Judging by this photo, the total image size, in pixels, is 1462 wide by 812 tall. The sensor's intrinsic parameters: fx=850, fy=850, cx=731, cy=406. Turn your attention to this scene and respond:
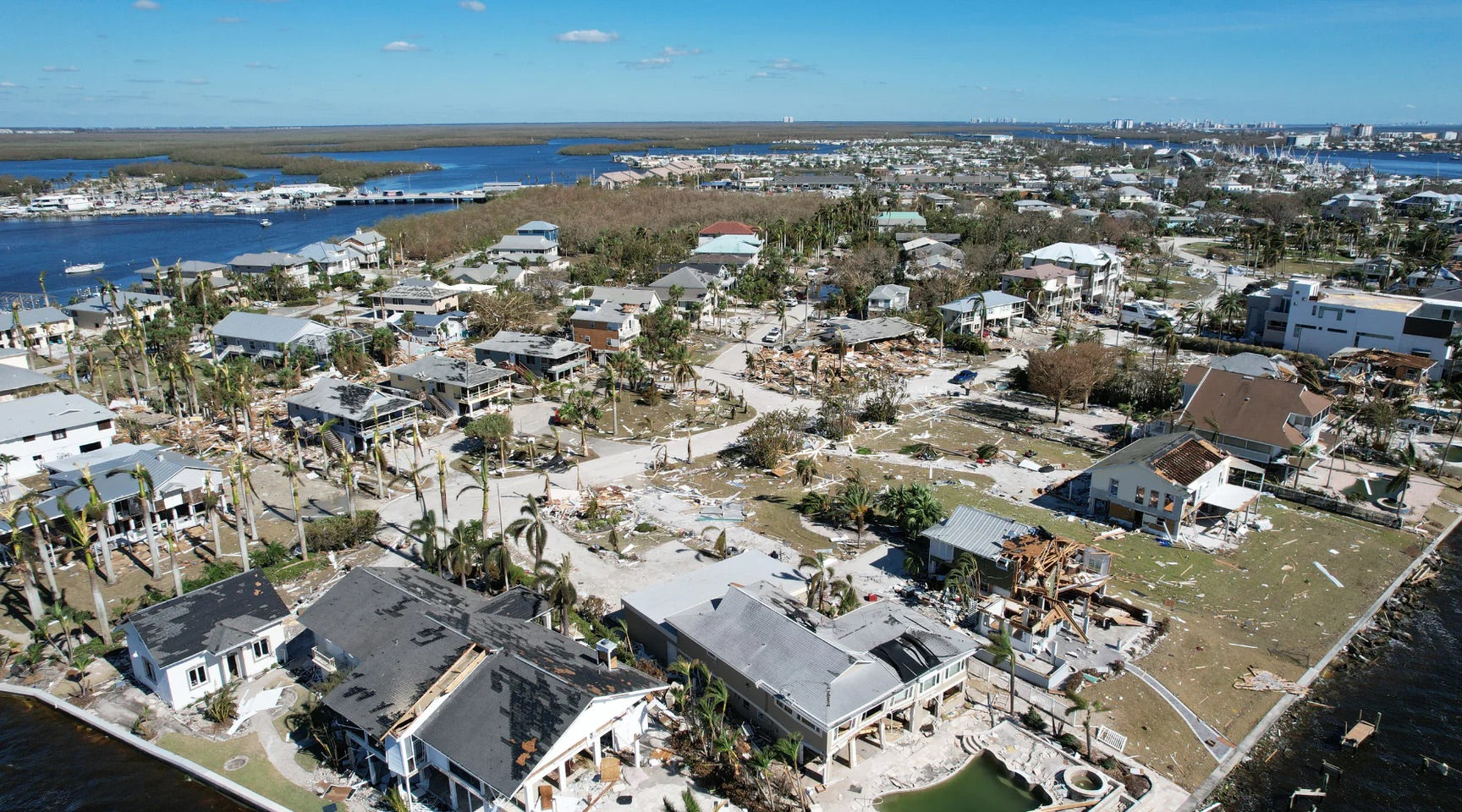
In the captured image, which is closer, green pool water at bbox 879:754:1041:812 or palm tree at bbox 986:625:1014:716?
green pool water at bbox 879:754:1041:812

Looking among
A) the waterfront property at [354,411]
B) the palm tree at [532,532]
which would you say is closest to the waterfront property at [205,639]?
the palm tree at [532,532]

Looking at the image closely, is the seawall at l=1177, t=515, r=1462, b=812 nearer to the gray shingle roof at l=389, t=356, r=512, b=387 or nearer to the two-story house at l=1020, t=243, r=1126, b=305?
the gray shingle roof at l=389, t=356, r=512, b=387

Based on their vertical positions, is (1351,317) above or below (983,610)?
above

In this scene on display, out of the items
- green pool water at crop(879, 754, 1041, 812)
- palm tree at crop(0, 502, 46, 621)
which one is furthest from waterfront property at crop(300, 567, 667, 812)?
palm tree at crop(0, 502, 46, 621)

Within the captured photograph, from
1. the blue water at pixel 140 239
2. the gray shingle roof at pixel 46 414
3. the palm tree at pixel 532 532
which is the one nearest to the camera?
the palm tree at pixel 532 532

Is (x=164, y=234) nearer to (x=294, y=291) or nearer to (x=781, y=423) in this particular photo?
(x=294, y=291)

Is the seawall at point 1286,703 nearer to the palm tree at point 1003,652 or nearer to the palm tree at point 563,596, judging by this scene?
the palm tree at point 1003,652

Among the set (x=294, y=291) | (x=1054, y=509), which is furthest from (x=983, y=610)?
(x=294, y=291)
